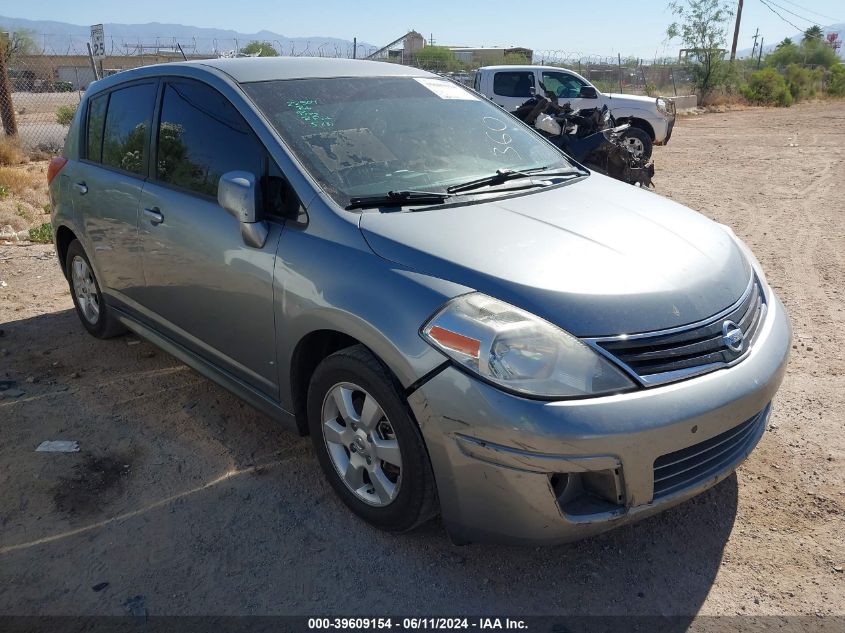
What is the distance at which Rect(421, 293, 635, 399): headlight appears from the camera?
233 cm

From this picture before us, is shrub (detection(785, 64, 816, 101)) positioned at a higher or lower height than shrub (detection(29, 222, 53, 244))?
higher

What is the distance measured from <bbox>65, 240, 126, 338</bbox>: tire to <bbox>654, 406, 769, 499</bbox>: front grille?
3.64 meters

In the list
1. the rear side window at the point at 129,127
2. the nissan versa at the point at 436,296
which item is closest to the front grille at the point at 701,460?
the nissan versa at the point at 436,296

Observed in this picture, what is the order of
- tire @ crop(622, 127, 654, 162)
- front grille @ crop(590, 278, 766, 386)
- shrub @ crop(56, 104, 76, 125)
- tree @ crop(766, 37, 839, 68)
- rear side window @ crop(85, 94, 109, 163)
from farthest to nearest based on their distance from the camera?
1. tree @ crop(766, 37, 839, 68)
2. shrub @ crop(56, 104, 76, 125)
3. tire @ crop(622, 127, 654, 162)
4. rear side window @ crop(85, 94, 109, 163)
5. front grille @ crop(590, 278, 766, 386)

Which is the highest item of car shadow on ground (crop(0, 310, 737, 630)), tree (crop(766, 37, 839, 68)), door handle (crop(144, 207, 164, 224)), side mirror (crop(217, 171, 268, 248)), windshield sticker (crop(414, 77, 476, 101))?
tree (crop(766, 37, 839, 68))

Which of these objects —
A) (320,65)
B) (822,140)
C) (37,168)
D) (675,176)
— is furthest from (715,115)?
(320,65)

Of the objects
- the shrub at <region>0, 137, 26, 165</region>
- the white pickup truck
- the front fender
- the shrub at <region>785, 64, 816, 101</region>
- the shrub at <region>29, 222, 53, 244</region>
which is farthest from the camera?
the shrub at <region>785, 64, 816, 101</region>

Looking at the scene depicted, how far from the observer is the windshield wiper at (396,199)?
9.79 feet

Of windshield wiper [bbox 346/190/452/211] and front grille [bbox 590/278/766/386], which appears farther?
windshield wiper [bbox 346/190/452/211]

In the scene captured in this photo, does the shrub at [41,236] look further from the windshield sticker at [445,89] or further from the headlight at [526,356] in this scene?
the headlight at [526,356]

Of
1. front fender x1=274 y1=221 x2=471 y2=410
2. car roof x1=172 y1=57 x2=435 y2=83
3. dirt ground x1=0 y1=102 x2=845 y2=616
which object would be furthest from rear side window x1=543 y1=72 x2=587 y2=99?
front fender x1=274 y1=221 x2=471 y2=410

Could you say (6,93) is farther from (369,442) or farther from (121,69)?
(369,442)

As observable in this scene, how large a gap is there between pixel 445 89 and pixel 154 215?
1.74m

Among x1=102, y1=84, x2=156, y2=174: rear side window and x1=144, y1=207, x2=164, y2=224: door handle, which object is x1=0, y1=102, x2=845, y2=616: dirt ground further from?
x1=102, y1=84, x2=156, y2=174: rear side window
